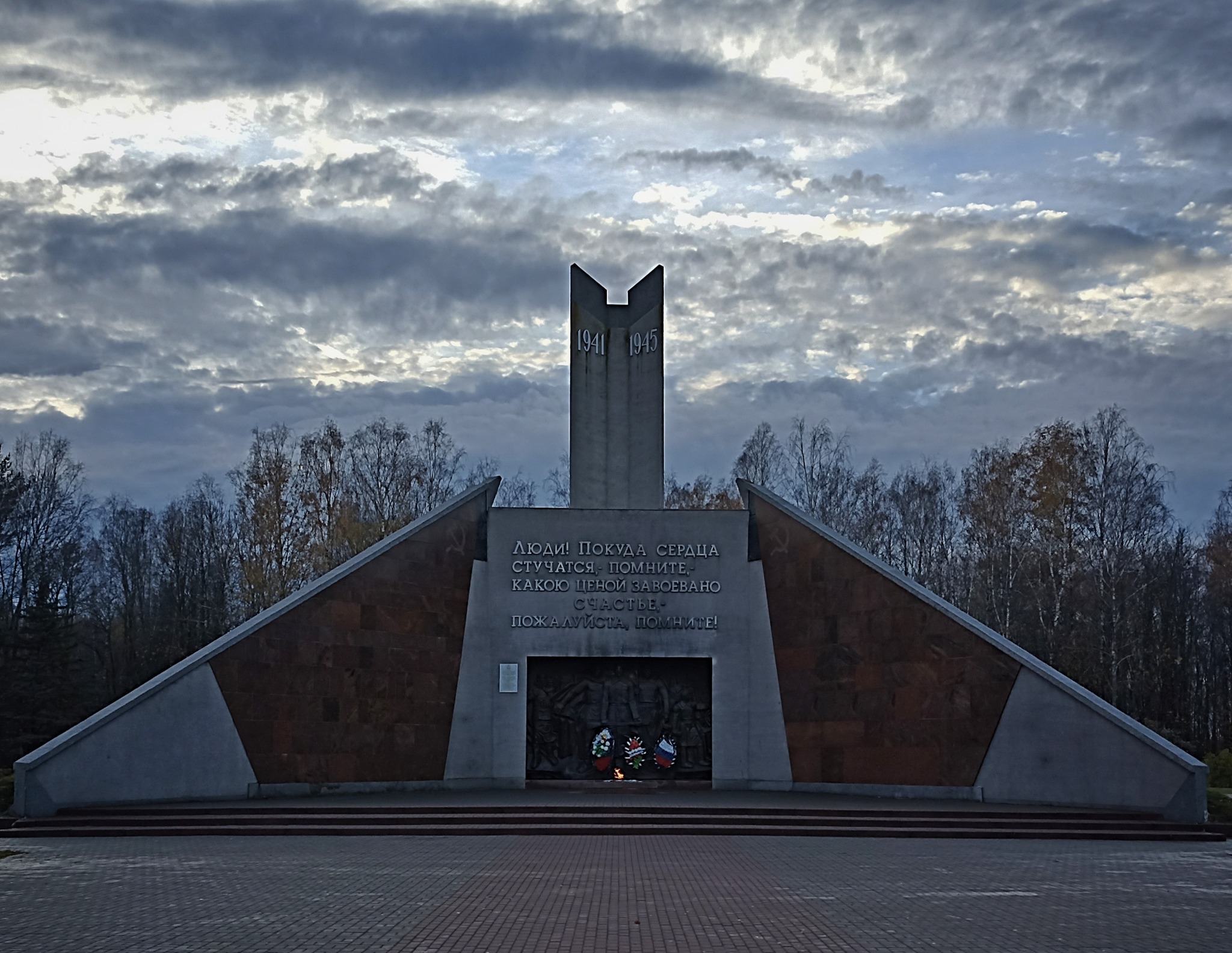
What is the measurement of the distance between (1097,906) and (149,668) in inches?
1330

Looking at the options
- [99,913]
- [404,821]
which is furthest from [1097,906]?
[404,821]

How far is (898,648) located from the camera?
1748 centimetres

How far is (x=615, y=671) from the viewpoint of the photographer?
1988cm

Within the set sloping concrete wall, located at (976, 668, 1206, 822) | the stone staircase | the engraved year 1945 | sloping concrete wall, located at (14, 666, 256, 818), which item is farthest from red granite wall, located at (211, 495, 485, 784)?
sloping concrete wall, located at (976, 668, 1206, 822)

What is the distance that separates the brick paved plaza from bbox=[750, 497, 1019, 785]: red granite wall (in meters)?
3.40

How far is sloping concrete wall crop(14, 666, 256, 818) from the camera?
46.5 ft

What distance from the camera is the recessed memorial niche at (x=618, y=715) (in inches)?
765

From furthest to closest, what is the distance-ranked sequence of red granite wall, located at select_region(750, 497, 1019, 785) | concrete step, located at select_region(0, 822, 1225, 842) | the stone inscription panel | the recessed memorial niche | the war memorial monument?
the stone inscription panel < the recessed memorial niche < red granite wall, located at select_region(750, 497, 1019, 785) < the war memorial monument < concrete step, located at select_region(0, 822, 1225, 842)

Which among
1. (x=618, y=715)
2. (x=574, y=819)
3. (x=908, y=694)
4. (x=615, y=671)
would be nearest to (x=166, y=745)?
(x=574, y=819)

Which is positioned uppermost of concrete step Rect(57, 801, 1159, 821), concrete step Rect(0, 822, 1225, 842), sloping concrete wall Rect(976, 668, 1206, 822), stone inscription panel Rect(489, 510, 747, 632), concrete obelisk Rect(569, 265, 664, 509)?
concrete obelisk Rect(569, 265, 664, 509)

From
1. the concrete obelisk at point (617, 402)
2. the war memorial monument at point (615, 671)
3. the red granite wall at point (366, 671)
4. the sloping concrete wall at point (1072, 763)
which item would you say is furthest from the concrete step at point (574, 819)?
the concrete obelisk at point (617, 402)

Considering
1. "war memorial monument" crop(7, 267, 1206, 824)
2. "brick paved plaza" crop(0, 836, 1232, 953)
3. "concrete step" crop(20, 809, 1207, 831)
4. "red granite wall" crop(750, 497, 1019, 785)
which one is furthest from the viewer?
"red granite wall" crop(750, 497, 1019, 785)

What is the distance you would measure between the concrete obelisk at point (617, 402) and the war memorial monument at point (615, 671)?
54mm

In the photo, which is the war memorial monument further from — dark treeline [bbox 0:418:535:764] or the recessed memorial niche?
dark treeline [bbox 0:418:535:764]
